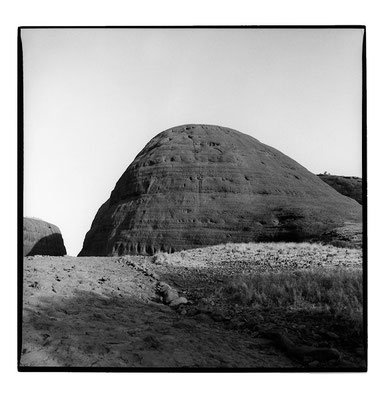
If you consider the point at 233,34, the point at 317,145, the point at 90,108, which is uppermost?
the point at 233,34

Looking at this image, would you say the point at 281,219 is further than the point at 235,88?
Yes

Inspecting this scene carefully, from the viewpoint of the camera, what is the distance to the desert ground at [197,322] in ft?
16.4

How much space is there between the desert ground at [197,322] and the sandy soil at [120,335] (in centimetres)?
1

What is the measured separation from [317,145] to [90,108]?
3581 millimetres

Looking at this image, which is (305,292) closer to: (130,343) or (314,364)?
(314,364)

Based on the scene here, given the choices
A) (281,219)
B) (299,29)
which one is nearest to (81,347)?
(299,29)

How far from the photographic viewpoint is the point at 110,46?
624 cm

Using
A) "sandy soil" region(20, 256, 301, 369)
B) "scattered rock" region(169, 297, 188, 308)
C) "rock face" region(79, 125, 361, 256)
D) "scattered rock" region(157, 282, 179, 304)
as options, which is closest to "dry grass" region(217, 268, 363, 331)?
"scattered rock" region(169, 297, 188, 308)

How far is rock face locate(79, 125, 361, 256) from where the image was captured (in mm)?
22188

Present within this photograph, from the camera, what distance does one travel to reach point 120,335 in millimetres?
5270

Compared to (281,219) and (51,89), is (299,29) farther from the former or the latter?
(281,219)

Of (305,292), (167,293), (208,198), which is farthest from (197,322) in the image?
(208,198)

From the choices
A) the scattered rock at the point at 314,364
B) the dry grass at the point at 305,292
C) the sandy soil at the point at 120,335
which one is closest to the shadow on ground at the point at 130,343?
the sandy soil at the point at 120,335

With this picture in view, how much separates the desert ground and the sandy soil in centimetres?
1
